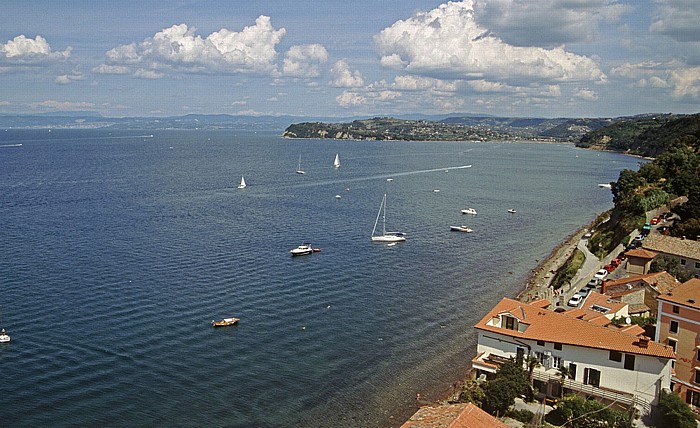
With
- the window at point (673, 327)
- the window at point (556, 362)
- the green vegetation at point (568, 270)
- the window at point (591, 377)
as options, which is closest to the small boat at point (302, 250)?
the green vegetation at point (568, 270)

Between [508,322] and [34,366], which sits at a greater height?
[508,322]

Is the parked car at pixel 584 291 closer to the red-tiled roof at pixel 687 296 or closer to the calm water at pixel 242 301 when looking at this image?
the calm water at pixel 242 301

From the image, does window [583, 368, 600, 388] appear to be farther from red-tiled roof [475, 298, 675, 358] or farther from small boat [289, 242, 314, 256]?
small boat [289, 242, 314, 256]

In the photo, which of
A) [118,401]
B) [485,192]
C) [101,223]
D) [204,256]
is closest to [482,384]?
[118,401]

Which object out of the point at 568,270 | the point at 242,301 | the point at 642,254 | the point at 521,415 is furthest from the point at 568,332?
the point at 242,301

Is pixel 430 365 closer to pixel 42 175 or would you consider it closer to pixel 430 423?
pixel 430 423

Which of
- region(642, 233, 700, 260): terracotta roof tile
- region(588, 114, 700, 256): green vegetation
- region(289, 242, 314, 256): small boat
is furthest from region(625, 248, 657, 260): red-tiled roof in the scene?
region(289, 242, 314, 256): small boat

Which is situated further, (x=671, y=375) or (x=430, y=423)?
(x=671, y=375)

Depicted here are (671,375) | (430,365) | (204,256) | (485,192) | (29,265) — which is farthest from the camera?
(485,192)

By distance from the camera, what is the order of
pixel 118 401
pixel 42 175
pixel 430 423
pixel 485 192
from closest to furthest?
pixel 430 423
pixel 118 401
pixel 485 192
pixel 42 175
